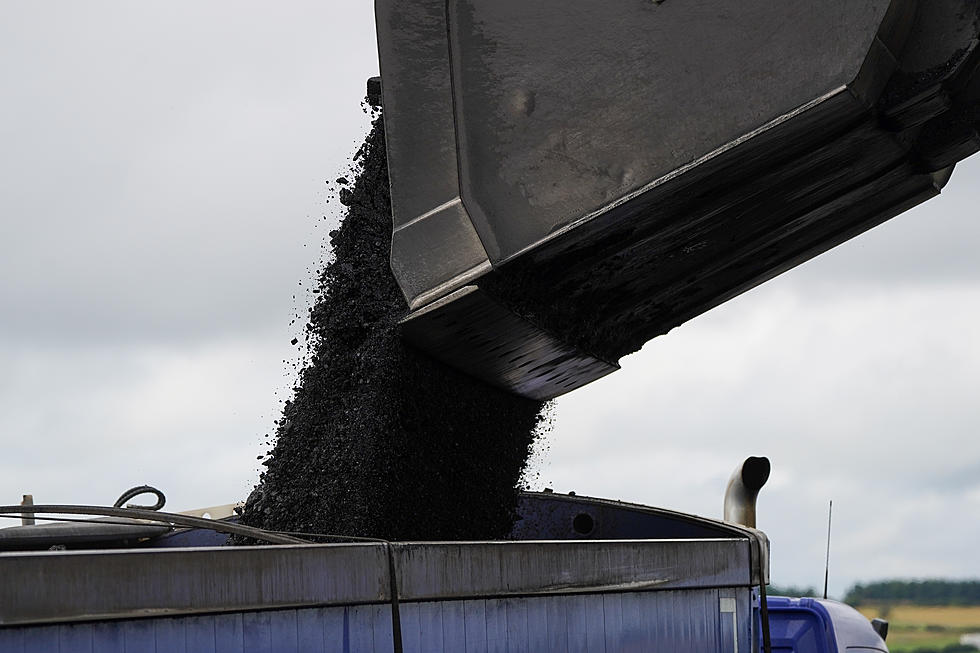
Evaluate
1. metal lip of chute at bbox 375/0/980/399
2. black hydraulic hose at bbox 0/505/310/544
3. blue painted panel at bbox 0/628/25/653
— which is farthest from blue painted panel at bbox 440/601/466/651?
metal lip of chute at bbox 375/0/980/399

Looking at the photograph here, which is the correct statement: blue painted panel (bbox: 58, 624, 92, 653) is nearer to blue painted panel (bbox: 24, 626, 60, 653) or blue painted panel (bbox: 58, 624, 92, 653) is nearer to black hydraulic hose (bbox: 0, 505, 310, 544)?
blue painted panel (bbox: 24, 626, 60, 653)

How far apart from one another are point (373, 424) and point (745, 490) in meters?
2.34

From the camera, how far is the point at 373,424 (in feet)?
13.9

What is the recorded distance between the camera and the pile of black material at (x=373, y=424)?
424 centimetres

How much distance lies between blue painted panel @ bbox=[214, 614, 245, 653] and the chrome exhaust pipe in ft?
12.4

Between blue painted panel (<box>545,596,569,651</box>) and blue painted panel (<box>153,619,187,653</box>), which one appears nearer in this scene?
blue painted panel (<box>153,619,187,653</box>)

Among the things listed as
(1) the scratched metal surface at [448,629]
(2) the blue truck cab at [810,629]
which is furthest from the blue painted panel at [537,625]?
(2) the blue truck cab at [810,629]

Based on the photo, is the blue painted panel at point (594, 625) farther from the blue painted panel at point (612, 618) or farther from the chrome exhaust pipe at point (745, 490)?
the chrome exhaust pipe at point (745, 490)

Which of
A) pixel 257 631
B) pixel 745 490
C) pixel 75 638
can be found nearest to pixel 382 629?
pixel 257 631

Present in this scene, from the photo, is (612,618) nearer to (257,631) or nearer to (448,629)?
(448,629)

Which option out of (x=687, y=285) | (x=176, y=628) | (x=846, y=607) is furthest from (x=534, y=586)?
(x=846, y=607)

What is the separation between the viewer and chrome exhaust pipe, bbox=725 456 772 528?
5832 millimetres

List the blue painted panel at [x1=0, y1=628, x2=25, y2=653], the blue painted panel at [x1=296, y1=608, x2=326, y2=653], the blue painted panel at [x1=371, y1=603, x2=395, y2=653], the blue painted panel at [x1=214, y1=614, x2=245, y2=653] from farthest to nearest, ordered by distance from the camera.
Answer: the blue painted panel at [x1=371, y1=603, x2=395, y2=653] < the blue painted panel at [x1=296, y1=608, x2=326, y2=653] < the blue painted panel at [x1=214, y1=614, x2=245, y2=653] < the blue painted panel at [x1=0, y1=628, x2=25, y2=653]

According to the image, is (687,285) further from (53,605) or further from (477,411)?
Result: (53,605)
